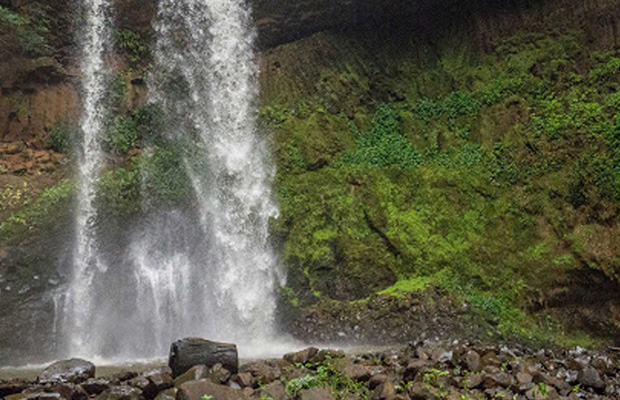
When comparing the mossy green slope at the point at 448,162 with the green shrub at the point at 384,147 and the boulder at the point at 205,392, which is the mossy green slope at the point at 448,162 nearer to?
the green shrub at the point at 384,147

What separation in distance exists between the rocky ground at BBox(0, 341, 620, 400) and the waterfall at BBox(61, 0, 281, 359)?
5632 mm

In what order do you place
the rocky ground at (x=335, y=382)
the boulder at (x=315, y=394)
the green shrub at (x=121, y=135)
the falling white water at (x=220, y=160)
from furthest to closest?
the green shrub at (x=121, y=135) < the falling white water at (x=220, y=160) < the rocky ground at (x=335, y=382) < the boulder at (x=315, y=394)

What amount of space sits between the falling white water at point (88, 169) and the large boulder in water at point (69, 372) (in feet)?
19.9

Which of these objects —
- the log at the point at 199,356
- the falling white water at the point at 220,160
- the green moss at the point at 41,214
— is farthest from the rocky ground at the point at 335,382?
the green moss at the point at 41,214

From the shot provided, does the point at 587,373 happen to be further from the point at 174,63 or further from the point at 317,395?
the point at 174,63

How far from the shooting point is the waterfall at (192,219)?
14250mm

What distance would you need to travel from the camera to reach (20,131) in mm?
16859

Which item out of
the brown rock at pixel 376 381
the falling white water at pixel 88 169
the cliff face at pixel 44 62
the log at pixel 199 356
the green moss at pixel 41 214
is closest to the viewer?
the brown rock at pixel 376 381

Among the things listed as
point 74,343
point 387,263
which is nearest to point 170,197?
point 74,343

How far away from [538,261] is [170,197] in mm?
11035

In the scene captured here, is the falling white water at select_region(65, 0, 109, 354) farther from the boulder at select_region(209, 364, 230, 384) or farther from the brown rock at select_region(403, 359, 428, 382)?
the brown rock at select_region(403, 359, 428, 382)

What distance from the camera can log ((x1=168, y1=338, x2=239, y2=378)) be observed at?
7.35 meters

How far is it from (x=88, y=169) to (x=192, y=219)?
3.73 m

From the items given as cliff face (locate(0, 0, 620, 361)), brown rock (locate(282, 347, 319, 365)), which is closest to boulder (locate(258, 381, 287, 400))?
brown rock (locate(282, 347, 319, 365))
